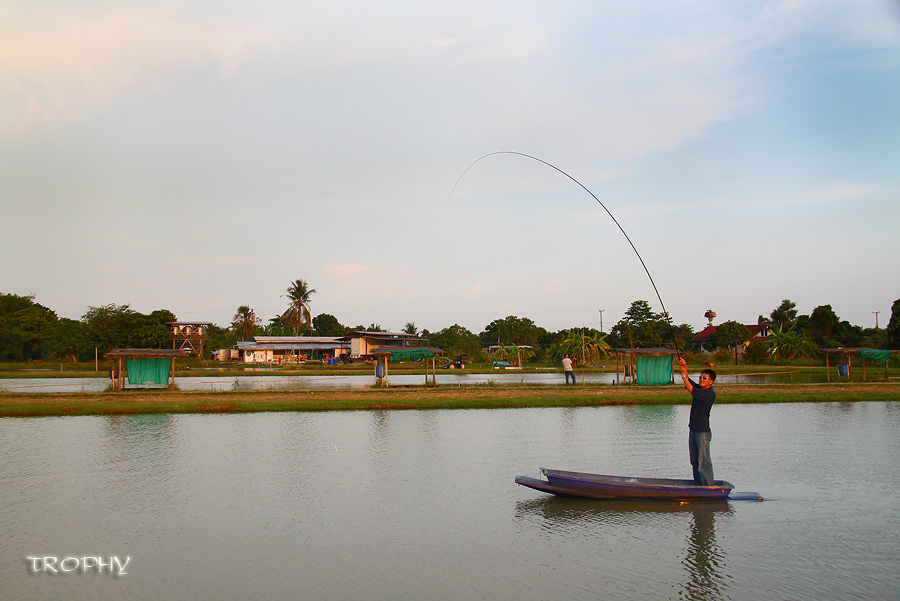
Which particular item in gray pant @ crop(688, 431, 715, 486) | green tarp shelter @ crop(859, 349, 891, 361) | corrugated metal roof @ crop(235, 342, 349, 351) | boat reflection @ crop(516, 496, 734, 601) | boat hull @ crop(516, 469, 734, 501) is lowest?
boat reflection @ crop(516, 496, 734, 601)

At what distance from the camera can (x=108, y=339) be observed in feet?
196

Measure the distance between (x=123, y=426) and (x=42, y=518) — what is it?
35.4 ft

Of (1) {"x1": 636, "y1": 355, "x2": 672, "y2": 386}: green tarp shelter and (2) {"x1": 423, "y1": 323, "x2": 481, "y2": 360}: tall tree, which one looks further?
(2) {"x1": 423, "y1": 323, "x2": 481, "y2": 360}: tall tree

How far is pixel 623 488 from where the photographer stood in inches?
419

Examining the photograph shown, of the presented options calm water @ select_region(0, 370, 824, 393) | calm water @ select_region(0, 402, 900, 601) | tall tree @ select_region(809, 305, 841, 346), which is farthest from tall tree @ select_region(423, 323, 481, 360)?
calm water @ select_region(0, 402, 900, 601)

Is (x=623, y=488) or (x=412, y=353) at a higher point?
(x=412, y=353)

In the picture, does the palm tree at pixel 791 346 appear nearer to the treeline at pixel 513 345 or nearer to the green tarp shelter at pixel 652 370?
the treeline at pixel 513 345

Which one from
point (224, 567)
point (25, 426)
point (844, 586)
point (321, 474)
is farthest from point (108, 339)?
point (844, 586)

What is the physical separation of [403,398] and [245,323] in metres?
67.3

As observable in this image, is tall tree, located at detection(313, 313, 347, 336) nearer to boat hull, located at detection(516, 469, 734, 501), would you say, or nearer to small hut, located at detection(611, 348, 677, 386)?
A: small hut, located at detection(611, 348, 677, 386)

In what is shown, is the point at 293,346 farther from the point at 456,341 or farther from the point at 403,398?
the point at 403,398

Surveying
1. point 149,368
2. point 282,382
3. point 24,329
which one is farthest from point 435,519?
point 24,329

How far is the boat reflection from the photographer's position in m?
8.09

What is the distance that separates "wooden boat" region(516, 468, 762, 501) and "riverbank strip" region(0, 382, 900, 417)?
13817 millimetres
